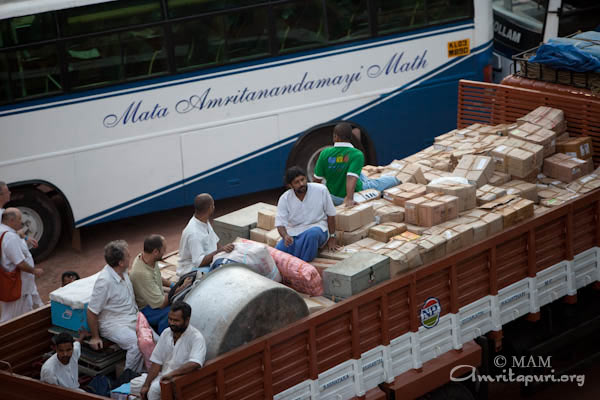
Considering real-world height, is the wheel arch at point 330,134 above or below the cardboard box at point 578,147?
below

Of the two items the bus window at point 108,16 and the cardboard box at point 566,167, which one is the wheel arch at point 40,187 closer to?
the bus window at point 108,16

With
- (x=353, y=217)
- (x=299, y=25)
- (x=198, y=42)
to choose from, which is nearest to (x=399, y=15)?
(x=299, y=25)

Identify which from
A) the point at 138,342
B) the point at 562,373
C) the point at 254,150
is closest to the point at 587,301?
the point at 562,373

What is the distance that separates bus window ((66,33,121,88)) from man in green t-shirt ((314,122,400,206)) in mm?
3791

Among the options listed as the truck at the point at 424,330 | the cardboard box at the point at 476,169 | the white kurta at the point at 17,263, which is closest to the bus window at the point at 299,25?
the cardboard box at the point at 476,169

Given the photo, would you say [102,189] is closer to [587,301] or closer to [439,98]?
[439,98]

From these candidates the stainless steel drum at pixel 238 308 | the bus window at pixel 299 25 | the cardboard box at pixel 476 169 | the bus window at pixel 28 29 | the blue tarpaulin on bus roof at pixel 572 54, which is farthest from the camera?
the bus window at pixel 299 25

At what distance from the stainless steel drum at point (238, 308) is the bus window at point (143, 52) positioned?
550 cm

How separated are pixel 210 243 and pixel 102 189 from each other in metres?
4.25

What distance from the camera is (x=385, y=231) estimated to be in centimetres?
769

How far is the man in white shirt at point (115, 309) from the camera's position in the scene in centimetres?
683

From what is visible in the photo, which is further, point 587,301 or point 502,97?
point 502,97

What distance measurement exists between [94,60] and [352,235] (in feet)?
16.6

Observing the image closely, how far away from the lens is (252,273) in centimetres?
659
